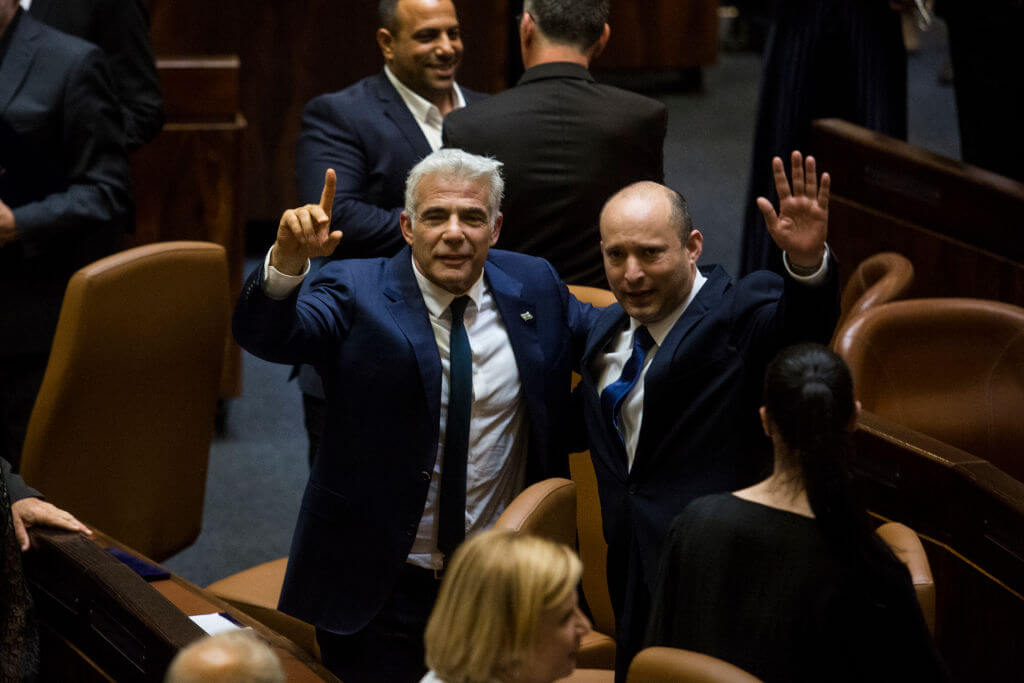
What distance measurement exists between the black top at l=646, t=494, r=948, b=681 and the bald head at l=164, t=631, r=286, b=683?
24.9 inches

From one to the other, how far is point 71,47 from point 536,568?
2.23 metres

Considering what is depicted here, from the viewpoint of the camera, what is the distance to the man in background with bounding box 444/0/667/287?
2.90m

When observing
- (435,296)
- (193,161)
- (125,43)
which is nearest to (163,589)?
(435,296)

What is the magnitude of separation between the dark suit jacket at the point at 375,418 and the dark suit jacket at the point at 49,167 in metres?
1.11

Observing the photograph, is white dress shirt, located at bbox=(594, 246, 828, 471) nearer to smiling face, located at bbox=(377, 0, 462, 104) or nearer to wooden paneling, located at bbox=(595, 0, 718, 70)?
smiling face, located at bbox=(377, 0, 462, 104)

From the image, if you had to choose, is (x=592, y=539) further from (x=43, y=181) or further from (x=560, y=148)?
(x=43, y=181)

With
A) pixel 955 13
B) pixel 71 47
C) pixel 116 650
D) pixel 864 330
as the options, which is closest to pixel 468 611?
pixel 116 650

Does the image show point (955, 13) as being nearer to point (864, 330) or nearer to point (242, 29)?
point (864, 330)

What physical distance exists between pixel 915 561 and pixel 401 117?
1629 millimetres

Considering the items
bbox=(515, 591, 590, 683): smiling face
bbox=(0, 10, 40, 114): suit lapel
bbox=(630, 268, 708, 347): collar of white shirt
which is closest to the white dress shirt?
bbox=(630, 268, 708, 347): collar of white shirt

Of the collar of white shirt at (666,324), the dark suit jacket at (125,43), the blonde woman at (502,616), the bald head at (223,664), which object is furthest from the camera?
the dark suit jacket at (125,43)

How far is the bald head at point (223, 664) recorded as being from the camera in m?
1.32

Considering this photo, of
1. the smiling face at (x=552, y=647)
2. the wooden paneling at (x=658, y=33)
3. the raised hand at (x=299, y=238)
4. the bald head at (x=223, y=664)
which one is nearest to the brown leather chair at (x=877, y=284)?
the raised hand at (x=299, y=238)

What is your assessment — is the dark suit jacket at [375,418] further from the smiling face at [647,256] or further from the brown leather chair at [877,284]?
the brown leather chair at [877,284]
